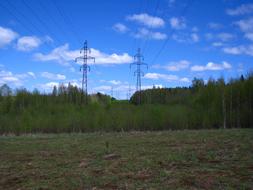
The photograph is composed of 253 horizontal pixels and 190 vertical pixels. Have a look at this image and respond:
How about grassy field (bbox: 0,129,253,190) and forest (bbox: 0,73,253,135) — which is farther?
forest (bbox: 0,73,253,135)

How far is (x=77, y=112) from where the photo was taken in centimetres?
2938

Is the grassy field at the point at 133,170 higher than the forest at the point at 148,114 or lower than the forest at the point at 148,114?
lower

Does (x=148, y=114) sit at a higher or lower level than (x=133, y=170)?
higher

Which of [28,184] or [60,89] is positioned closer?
[28,184]

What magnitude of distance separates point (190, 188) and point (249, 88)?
70.1ft

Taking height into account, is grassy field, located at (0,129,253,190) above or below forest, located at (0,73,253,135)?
below

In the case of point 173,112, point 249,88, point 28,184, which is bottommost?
point 28,184

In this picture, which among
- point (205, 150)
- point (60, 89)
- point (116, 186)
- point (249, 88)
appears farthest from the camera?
point (60, 89)

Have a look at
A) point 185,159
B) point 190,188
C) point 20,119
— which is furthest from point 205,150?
point 20,119

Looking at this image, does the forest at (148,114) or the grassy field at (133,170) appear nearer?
the grassy field at (133,170)

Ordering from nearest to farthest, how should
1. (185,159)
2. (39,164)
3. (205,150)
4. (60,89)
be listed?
(185,159) < (39,164) < (205,150) < (60,89)

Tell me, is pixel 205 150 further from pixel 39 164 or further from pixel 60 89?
pixel 60 89

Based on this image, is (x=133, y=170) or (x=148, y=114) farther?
(x=148, y=114)

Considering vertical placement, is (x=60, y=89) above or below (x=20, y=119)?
above
